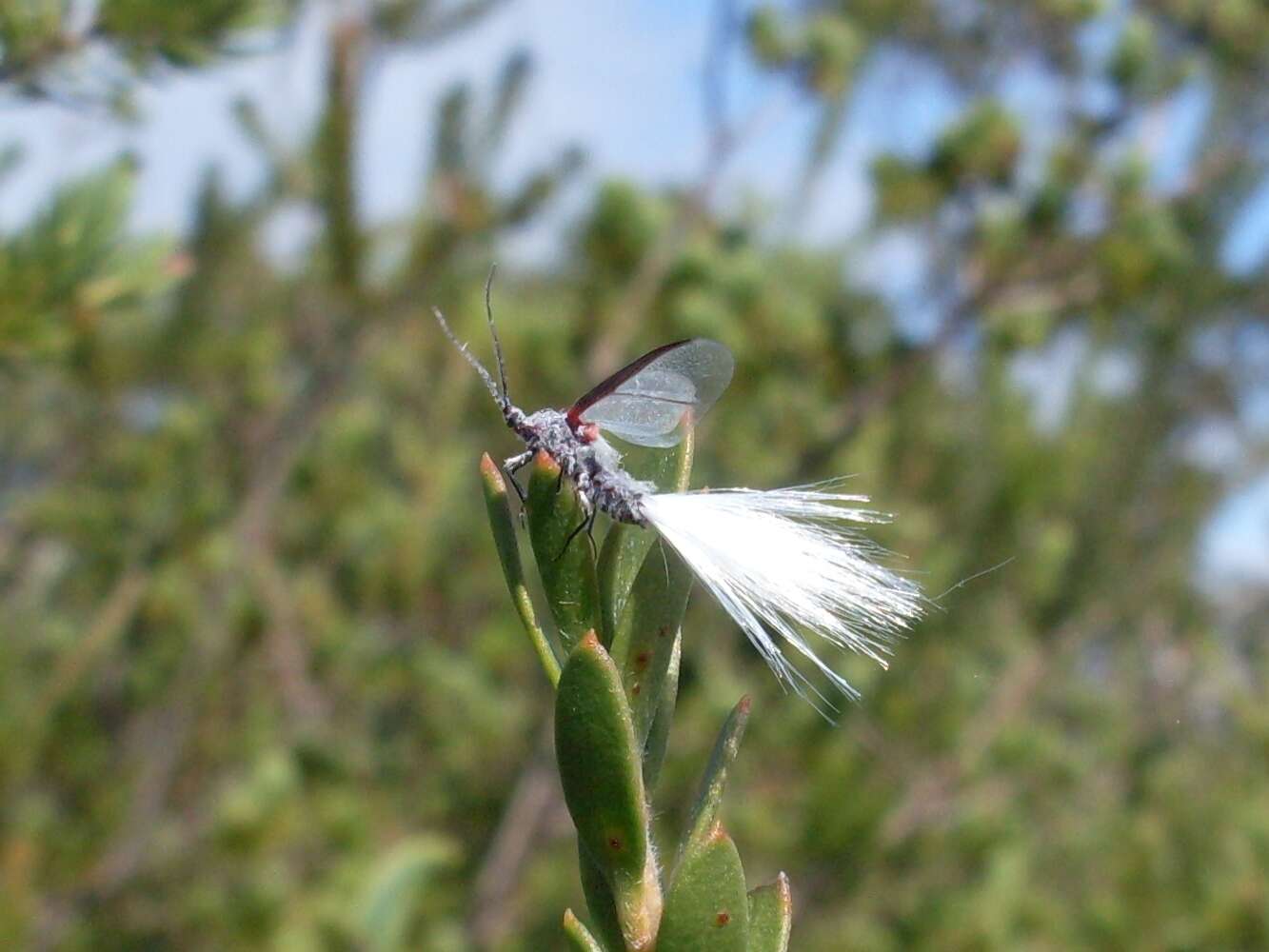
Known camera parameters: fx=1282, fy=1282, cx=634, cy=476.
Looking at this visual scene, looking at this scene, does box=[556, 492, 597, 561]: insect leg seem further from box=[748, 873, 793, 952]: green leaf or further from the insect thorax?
box=[748, 873, 793, 952]: green leaf

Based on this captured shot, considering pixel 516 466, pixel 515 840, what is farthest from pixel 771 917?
pixel 515 840

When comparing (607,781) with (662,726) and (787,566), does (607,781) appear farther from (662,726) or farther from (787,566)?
(787,566)

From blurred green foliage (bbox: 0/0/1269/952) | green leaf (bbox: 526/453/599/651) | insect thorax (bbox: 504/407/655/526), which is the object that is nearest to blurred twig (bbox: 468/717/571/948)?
blurred green foliage (bbox: 0/0/1269/952)

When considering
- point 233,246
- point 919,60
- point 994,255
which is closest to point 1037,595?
point 994,255

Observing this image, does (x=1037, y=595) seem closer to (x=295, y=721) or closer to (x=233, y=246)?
(x=295, y=721)

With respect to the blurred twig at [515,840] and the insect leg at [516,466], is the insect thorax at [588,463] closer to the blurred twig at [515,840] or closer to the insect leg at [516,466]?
the insect leg at [516,466]

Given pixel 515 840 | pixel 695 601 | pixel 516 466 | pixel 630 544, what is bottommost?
pixel 515 840
